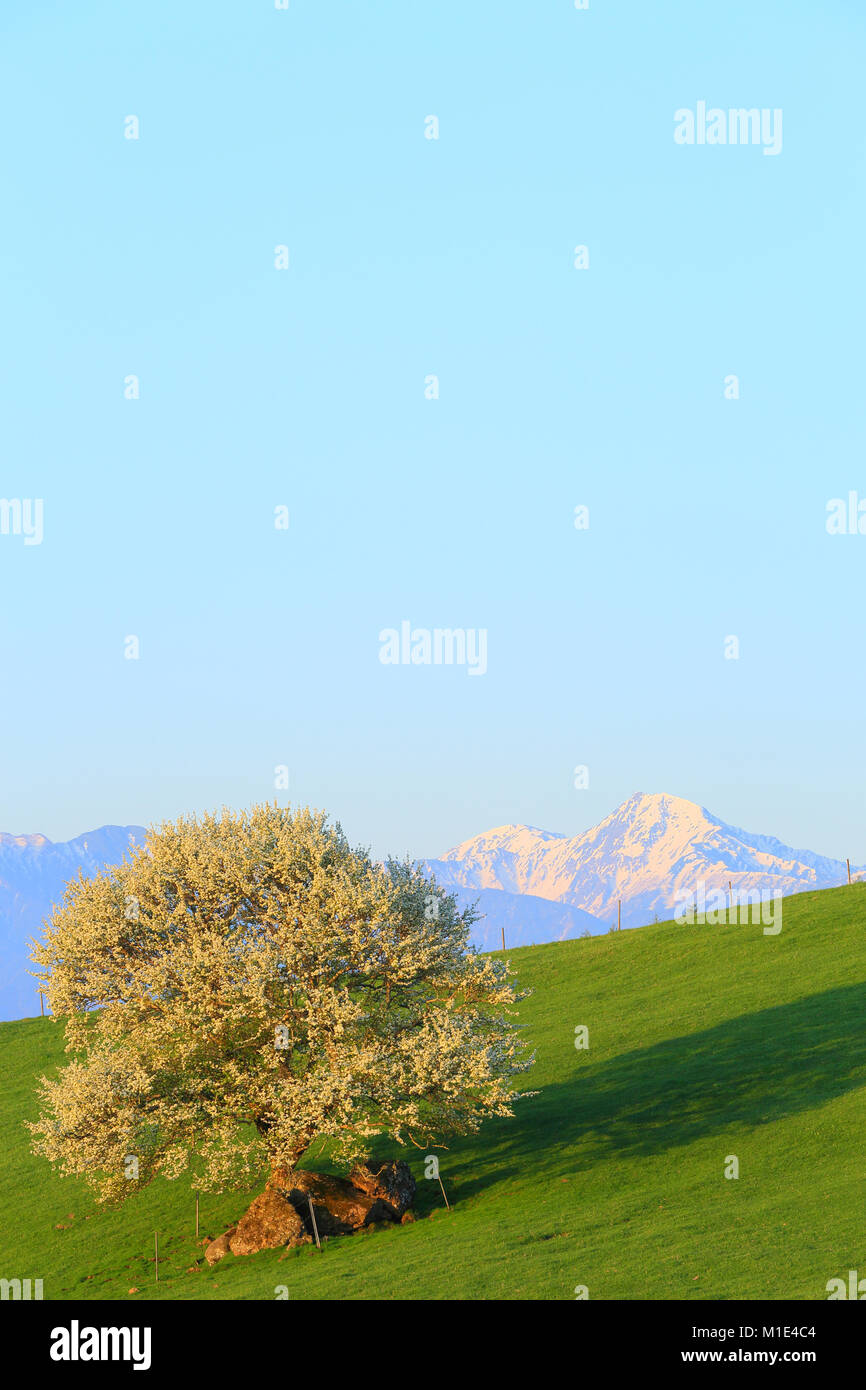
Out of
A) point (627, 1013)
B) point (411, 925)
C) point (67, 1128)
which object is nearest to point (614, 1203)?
point (411, 925)

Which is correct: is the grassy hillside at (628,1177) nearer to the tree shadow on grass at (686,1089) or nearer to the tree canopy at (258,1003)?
the tree shadow on grass at (686,1089)

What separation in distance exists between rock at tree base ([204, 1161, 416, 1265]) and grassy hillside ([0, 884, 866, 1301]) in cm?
90

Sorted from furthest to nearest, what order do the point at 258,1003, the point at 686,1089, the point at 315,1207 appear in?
the point at 686,1089 → the point at 315,1207 → the point at 258,1003

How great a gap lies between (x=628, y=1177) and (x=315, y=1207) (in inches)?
466

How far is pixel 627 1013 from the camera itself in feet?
220

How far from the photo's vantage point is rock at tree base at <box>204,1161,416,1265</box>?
4300 cm

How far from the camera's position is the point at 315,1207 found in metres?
44.0

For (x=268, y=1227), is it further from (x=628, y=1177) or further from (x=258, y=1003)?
(x=628, y=1177)

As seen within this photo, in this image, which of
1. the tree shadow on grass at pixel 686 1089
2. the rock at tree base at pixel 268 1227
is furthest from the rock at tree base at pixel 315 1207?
the tree shadow on grass at pixel 686 1089

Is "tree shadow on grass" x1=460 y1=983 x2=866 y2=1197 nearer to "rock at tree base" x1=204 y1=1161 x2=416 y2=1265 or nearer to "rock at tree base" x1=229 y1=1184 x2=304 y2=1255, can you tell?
"rock at tree base" x1=204 y1=1161 x2=416 y2=1265

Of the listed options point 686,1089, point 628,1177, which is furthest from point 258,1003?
point 686,1089

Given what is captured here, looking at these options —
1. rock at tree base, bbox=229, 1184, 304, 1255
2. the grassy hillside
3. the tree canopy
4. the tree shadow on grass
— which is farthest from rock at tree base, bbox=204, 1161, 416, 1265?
the tree shadow on grass

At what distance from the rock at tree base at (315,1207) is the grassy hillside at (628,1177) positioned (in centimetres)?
90
